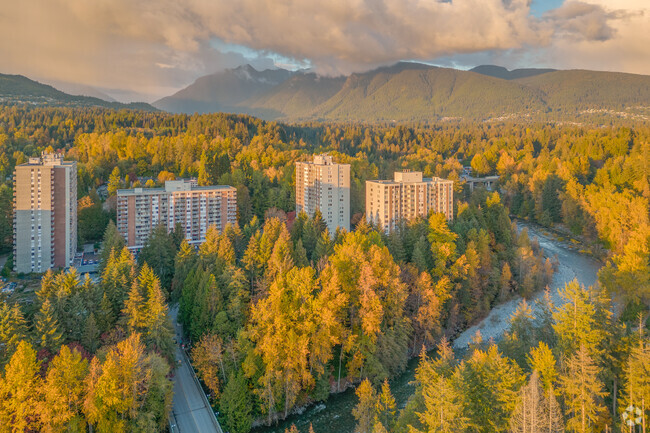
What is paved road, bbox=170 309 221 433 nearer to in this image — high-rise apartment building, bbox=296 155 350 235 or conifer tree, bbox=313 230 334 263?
conifer tree, bbox=313 230 334 263

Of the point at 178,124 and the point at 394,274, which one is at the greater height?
the point at 178,124

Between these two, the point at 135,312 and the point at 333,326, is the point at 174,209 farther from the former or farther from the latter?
the point at 333,326

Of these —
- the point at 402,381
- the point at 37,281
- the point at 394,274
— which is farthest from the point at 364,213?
the point at 37,281

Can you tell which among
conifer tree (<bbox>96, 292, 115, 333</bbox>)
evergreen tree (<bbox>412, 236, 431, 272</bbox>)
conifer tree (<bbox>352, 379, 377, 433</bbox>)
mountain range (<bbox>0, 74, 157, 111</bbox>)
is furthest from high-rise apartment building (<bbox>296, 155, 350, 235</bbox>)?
mountain range (<bbox>0, 74, 157, 111</bbox>)

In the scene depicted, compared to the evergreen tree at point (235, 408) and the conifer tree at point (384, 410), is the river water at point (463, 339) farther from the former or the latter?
the conifer tree at point (384, 410)

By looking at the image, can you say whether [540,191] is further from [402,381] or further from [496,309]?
[402,381]

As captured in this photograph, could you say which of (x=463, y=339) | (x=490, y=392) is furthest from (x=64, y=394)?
(x=463, y=339)
